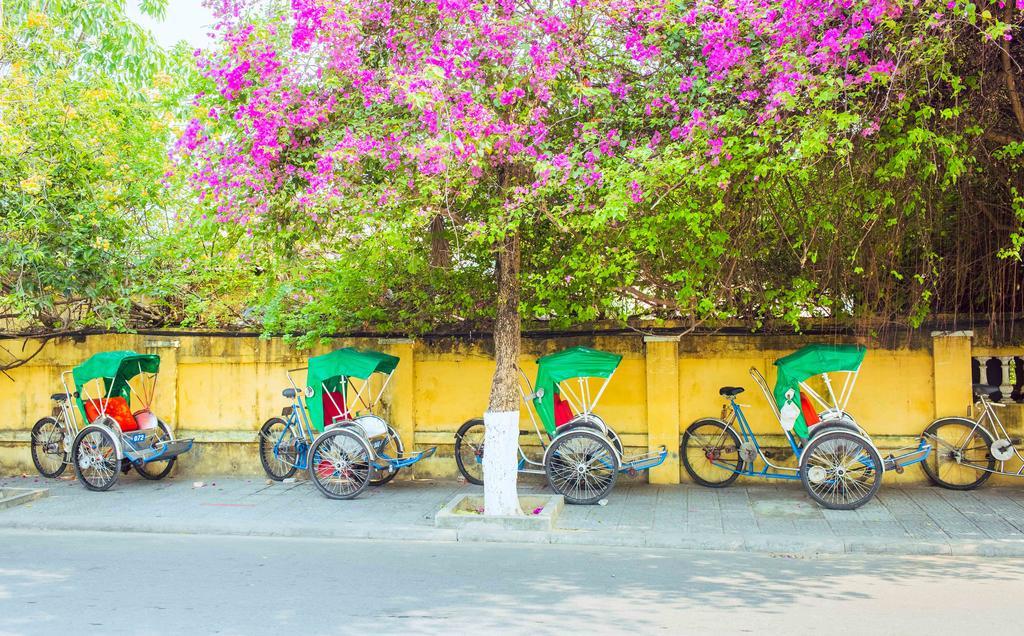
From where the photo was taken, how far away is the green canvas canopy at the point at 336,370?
34.4 ft

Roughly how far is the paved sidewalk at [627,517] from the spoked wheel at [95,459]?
260 mm

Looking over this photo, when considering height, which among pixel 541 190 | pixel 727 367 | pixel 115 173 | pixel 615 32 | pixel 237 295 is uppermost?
pixel 615 32

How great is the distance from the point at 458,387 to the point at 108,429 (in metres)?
4.63

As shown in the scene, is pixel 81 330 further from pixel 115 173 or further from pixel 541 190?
pixel 541 190

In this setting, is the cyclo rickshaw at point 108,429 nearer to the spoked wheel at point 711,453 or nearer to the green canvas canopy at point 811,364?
the spoked wheel at point 711,453

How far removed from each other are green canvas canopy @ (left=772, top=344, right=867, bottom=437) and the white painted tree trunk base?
10.9ft

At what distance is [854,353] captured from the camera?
9656mm

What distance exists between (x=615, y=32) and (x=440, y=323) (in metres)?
4.69

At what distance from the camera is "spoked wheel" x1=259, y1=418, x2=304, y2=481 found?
11388 millimetres

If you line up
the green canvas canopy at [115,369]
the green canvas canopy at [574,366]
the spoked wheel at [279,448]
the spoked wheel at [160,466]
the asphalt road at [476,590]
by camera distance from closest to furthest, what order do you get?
the asphalt road at [476,590], the green canvas canopy at [574,366], the green canvas canopy at [115,369], the spoked wheel at [279,448], the spoked wheel at [160,466]

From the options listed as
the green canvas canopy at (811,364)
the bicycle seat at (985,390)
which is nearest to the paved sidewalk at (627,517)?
the bicycle seat at (985,390)

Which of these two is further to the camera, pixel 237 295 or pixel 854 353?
pixel 237 295

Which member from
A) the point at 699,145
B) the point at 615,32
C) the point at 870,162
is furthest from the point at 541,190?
the point at 870,162

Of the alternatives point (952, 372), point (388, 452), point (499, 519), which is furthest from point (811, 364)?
point (388, 452)
